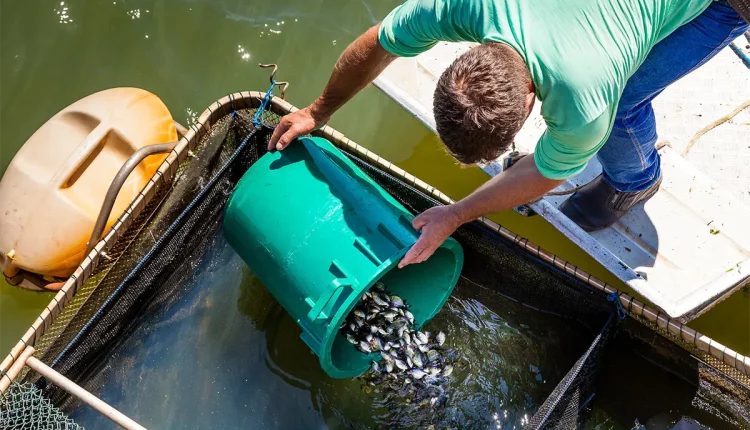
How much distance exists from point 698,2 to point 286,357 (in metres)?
2.24

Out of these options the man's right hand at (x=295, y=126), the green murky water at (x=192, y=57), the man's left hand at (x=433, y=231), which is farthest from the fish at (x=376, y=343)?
the green murky water at (x=192, y=57)

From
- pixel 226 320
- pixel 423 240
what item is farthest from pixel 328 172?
pixel 226 320

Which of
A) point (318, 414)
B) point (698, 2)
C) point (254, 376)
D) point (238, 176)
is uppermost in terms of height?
point (698, 2)

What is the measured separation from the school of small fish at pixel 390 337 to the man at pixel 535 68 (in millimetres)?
376

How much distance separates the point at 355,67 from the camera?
237 centimetres

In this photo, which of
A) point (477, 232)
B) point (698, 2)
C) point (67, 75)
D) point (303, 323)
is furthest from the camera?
point (67, 75)

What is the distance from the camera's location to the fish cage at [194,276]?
270cm

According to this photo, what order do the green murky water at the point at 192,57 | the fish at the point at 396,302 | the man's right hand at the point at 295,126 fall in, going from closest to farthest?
the man's right hand at the point at 295,126 → the fish at the point at 396,302 → the green murky water at the point at 192,57

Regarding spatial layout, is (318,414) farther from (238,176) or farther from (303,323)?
(238,176)

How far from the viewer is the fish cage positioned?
8.86 ft

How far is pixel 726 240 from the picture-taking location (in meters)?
3.19

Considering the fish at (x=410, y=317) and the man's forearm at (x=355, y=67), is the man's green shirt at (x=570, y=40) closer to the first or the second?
the man's forearm at (x=355, y=67)

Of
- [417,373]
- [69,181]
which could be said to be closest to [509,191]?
[417,373]

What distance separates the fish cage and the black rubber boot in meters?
0.47
